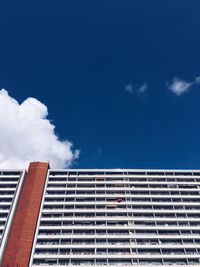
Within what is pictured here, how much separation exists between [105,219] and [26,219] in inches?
827

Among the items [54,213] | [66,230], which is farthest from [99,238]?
[54,213]

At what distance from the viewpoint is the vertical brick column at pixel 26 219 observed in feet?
178

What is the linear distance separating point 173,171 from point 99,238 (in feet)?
117

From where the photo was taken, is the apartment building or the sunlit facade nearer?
the sunlit facade

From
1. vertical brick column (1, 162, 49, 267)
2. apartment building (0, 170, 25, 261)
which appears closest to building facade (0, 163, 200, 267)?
vertical brick column (1, 162, 49, 267)

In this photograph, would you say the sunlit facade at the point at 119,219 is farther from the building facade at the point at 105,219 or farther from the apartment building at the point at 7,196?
the apartment building at the point at 7,196

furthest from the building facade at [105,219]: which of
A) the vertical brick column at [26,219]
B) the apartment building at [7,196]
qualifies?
the apartment building at [7,196]

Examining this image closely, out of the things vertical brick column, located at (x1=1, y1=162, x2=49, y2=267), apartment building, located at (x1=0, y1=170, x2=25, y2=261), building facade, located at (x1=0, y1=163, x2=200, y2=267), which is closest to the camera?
vertical brick column, located at (x1=1, y1=162, x2=49, y2=267)

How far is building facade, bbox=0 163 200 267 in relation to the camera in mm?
56250

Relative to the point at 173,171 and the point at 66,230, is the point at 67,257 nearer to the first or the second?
the point at 66,230

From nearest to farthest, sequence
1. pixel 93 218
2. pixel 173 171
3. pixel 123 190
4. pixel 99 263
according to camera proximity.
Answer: pixel 99 263 < pixel 93 218 < pixel 123 190 < pixel 173 171

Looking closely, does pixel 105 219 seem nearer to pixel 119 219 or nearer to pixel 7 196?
pixel 119 219

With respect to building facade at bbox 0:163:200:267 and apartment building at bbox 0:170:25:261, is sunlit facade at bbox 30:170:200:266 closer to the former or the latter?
building facade at bbox 0:163:200:267

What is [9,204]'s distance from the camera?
66625 mm
